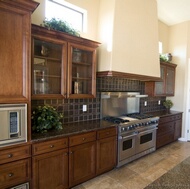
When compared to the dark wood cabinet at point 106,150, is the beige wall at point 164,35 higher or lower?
higher

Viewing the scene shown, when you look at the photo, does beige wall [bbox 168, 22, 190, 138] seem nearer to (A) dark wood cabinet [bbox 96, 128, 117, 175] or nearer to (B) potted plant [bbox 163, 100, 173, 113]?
(B) potted plant [bbox 163, 100, 173, 113]

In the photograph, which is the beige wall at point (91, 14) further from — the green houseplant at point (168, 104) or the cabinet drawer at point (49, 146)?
the green houseplant at point (168, 104)

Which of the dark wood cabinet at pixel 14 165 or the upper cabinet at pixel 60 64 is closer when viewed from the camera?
the dark wood cabinet at pixel 14 165

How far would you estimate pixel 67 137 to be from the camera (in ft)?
7.13

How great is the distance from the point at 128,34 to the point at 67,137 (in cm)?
224

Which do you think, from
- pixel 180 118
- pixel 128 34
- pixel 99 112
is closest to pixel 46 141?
pixel 99 112

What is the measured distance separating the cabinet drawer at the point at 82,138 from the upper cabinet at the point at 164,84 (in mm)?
2408

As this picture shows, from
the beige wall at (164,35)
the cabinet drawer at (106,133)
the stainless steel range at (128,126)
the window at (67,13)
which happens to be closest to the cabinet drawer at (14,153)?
the cabinet drawer at (106,133)

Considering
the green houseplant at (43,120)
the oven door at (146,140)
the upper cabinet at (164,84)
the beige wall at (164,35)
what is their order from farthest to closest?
the beige wall at (164,35) < the upper cabinet at (164,84) < the oven door at (146,140) < the green houseplant at (43,120)

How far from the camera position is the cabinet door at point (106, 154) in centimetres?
258

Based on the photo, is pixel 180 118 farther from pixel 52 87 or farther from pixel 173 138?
pixel 52 87

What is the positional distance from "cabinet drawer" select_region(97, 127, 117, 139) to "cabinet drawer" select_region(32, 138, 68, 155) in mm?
632

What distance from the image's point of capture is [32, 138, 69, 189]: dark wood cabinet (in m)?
1.91

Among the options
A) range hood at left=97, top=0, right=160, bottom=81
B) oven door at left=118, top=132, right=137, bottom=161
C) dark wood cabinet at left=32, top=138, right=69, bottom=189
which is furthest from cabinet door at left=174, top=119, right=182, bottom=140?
dark wood cabinet at left=32, top=138, right=69, bottom=189
